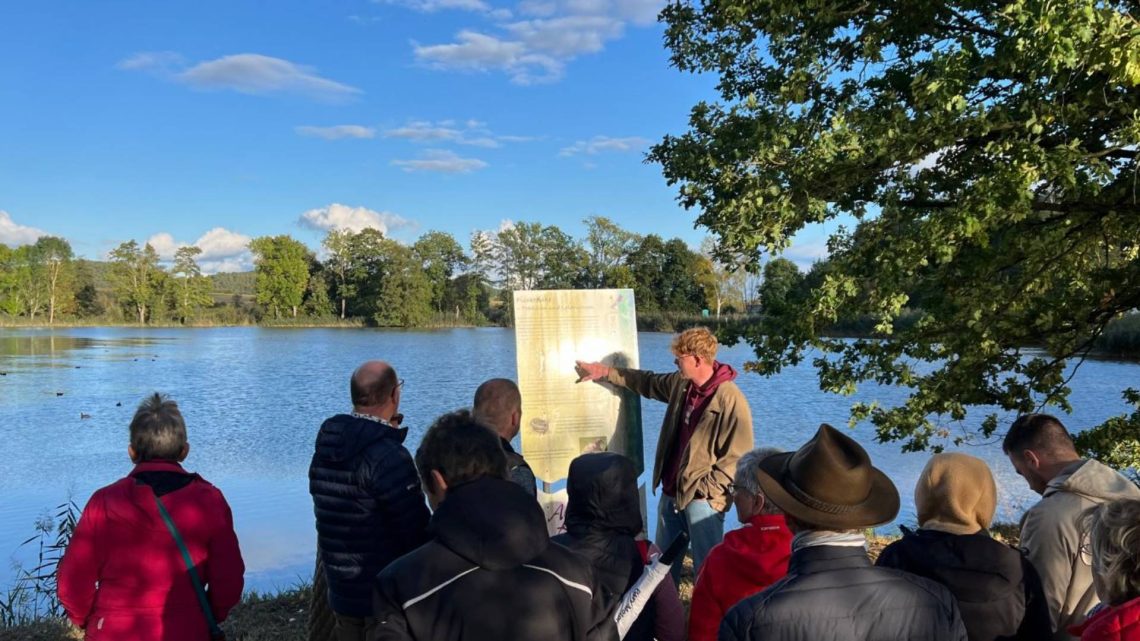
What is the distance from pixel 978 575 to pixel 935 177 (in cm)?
446

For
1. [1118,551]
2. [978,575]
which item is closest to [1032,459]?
[978,575]

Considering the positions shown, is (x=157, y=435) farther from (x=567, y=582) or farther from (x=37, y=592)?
(x=37, y=592)

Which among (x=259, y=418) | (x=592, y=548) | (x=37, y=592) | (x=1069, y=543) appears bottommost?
(x=37, y=592)

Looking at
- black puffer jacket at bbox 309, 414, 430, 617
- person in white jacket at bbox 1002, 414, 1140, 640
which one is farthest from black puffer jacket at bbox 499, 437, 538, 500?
person in white jacket at bbox 1002, 414, 1140, 640

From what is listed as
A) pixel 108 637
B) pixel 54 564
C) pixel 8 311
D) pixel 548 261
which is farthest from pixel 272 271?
pixel 108 637

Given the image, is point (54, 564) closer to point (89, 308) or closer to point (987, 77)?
Answer: point (987, 77)

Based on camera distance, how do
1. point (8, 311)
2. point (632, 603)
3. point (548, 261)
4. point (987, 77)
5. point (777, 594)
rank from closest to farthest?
1. point (777, 594)
2. point (632, 603)
3. point (987, 77)
4. point (8, 311)
5. point (548, 261)

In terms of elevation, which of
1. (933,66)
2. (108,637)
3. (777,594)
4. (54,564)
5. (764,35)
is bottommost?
(54,564)

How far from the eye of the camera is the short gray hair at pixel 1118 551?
2.04 meters

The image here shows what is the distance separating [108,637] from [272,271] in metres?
83.5

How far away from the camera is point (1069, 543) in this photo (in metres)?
2.85

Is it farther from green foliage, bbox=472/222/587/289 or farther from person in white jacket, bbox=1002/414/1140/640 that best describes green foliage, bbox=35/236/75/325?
person in white jacket, bbox=1002/414/1140/640

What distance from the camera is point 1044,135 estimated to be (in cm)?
532

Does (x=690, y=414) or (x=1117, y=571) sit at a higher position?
(x=690, y=414)
